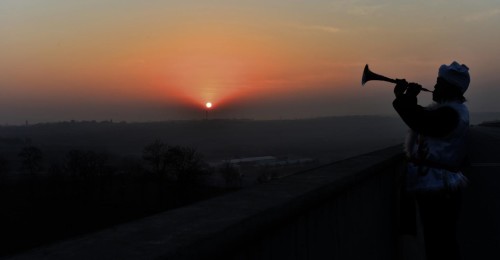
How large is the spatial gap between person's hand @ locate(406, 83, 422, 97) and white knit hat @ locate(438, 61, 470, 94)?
37 cm

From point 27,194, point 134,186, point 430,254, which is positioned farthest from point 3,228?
point 430,254

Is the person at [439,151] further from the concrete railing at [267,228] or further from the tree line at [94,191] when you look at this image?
the tree line at [94,191]

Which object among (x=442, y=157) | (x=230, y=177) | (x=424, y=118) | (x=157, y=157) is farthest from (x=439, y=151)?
(x=230, y=177)

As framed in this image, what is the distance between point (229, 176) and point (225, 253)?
144486 millimetres

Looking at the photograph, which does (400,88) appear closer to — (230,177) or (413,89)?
(413,89)

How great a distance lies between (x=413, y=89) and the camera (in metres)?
4.36

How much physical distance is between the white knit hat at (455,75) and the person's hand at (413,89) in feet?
1.20

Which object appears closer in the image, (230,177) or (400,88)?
(400,88)

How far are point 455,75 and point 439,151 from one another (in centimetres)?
66

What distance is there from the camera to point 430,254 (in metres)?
4.64

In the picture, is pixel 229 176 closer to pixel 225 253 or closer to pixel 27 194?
pixel 27 194

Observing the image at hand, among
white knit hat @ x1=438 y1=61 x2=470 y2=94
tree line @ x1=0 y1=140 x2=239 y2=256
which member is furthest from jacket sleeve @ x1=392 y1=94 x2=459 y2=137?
tree line @ x1=0 y1=140 x2=239 y2=256

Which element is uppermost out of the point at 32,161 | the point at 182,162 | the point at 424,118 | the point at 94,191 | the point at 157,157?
the point at 424,118

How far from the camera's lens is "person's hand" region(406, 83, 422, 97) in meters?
4.34
